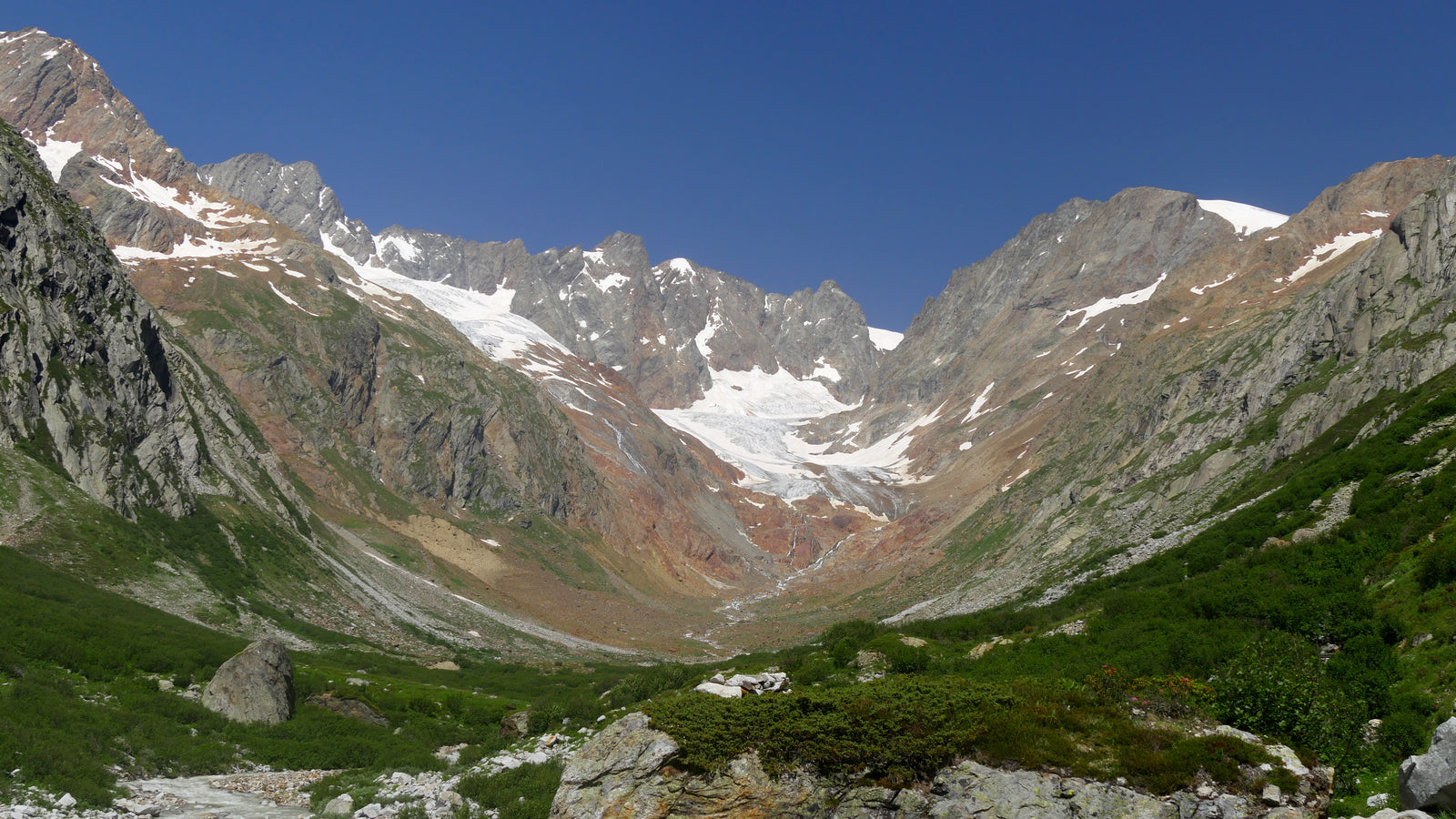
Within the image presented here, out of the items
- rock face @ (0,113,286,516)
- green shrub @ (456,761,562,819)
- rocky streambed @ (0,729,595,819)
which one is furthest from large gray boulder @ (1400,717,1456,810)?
rock face @ (0,113,286,516)

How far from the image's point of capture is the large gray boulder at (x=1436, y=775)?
1110 cm

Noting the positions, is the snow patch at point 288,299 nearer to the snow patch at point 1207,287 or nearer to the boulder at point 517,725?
the boulder at point 517,725

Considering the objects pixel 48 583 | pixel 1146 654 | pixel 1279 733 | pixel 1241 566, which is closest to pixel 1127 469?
pixel 1241 566

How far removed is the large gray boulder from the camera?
36.4ft

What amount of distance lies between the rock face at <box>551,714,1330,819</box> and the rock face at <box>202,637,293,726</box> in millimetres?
22648

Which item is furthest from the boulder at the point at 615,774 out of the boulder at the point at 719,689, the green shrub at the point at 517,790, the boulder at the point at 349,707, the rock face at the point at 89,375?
the rock face at the point at 89,375

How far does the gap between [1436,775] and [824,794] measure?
377 inches

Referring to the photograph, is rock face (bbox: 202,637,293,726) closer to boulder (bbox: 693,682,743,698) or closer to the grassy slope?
the grassy slope

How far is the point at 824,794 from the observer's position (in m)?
15.9

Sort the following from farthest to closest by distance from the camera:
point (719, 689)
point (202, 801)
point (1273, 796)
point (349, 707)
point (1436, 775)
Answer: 1. point (349, 707)
2. point (202, 801)
3. point (719, 689)
4. point (1273, 796)
5. point (1436, 775)

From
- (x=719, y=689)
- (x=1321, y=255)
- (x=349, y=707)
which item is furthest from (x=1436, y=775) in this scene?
(x=1321, y=255)

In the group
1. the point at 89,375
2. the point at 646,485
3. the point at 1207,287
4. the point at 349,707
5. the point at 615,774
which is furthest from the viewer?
the point at 646,485

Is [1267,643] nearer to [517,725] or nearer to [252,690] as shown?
[517,725]

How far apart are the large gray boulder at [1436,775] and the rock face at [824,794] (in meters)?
1.92
